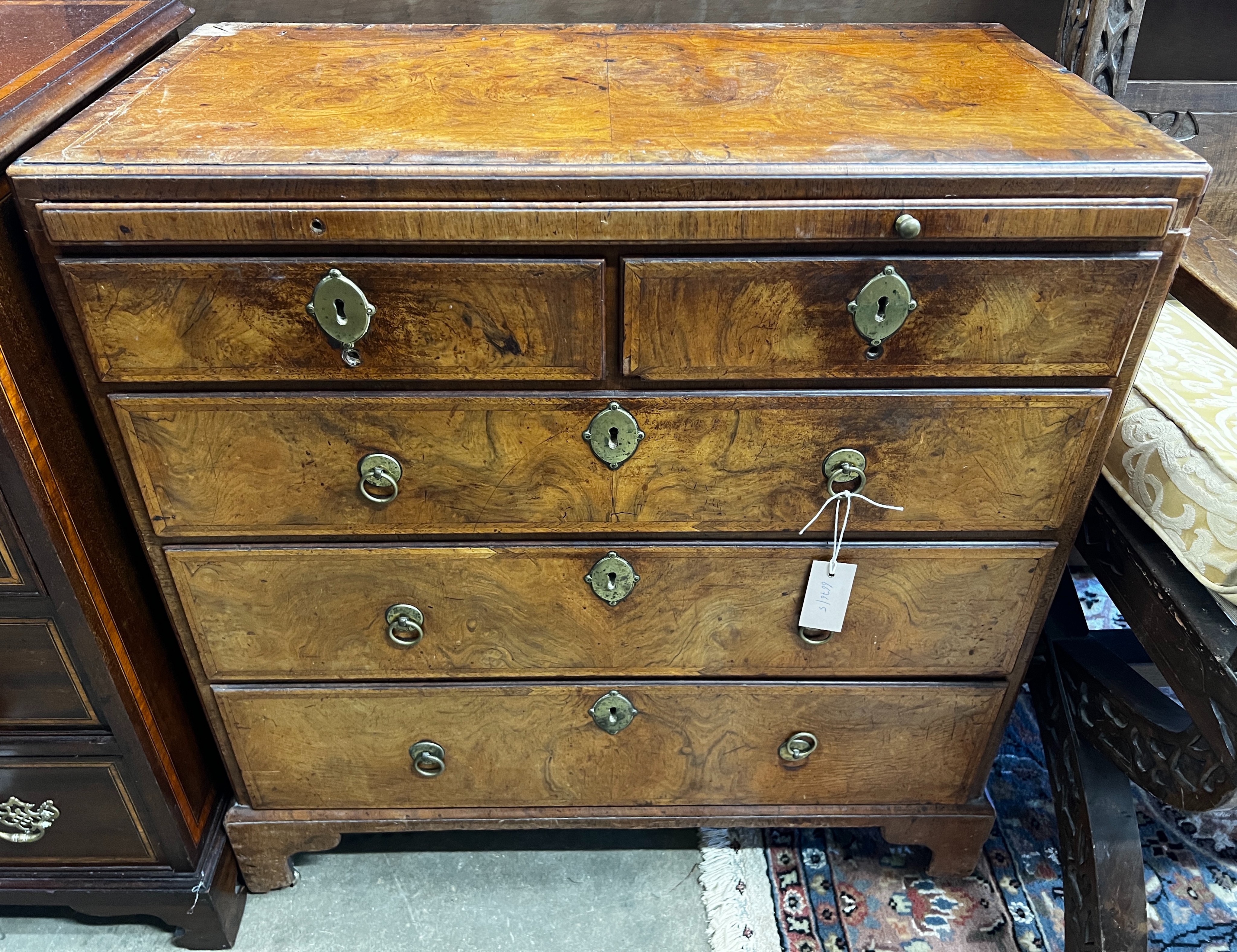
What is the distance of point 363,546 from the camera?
0.98 m

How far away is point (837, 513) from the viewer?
95 centimetres

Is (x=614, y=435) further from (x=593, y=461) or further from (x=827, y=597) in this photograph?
(x=827, y=597)

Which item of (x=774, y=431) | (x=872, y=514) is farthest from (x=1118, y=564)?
(x=774, y=431)

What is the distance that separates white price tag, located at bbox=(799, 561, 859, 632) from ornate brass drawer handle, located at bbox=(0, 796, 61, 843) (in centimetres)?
95

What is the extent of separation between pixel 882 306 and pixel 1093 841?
795 mm

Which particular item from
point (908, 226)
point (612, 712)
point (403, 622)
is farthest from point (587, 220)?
point (612, 712)

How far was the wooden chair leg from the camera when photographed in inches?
43.9

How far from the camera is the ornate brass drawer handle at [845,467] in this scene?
902mm

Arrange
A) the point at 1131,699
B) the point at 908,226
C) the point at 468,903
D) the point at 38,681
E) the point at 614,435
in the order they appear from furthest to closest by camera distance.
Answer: the point at 468,903
the point at 1131,699
the point at 38,681
the point at 614,435
the point at 908,226

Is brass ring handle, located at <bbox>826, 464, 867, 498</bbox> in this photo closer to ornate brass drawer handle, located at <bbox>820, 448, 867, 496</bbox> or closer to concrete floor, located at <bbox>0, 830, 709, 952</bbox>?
ornate brass drawer handle, located at <bbox>820, 448, 867, 496</bbox>

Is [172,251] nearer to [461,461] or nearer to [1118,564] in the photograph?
[461,461]

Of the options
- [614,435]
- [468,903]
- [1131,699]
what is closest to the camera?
[614,435]

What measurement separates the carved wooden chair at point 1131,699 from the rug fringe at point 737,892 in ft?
1.30

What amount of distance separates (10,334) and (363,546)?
38 cm
